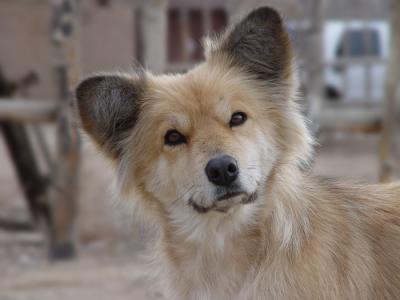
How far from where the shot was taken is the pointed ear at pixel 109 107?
433cm

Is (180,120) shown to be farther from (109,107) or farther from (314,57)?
(314,57)

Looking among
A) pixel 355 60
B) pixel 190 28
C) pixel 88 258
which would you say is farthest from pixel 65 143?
pixel 190 28

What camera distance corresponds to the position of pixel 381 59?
17.4m

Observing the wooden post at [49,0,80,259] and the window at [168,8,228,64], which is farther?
the window at [168,8,228,64]

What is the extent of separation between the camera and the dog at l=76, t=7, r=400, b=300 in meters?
4.04

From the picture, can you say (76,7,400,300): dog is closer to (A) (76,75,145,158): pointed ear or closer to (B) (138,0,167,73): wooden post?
(A) (76,75,145,158): pointed ear

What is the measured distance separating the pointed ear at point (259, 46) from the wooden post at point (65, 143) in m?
3.55

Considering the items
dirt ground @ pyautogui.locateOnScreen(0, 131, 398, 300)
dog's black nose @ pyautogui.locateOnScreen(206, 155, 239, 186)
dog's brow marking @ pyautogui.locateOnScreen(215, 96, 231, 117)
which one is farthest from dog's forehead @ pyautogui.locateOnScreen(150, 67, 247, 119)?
dirt ground @ pyautogui.locateOnScreen(0, 131, 398, 300)

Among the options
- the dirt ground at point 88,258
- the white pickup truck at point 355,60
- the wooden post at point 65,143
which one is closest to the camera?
the dirt ground at point 88,258

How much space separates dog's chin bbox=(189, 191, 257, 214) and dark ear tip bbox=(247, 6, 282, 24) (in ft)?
2.87

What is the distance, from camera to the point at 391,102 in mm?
8625

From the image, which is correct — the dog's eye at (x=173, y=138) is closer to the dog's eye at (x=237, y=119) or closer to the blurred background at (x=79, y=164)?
the dog's eye at (x=237, y=119)

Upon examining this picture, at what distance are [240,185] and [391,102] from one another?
4997 mm

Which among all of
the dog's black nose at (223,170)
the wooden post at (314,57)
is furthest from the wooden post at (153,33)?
the dog's black nose at (223,170)
